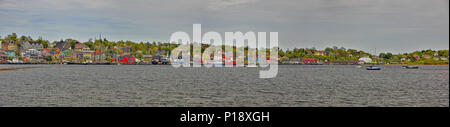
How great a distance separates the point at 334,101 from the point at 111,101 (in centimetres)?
2426
